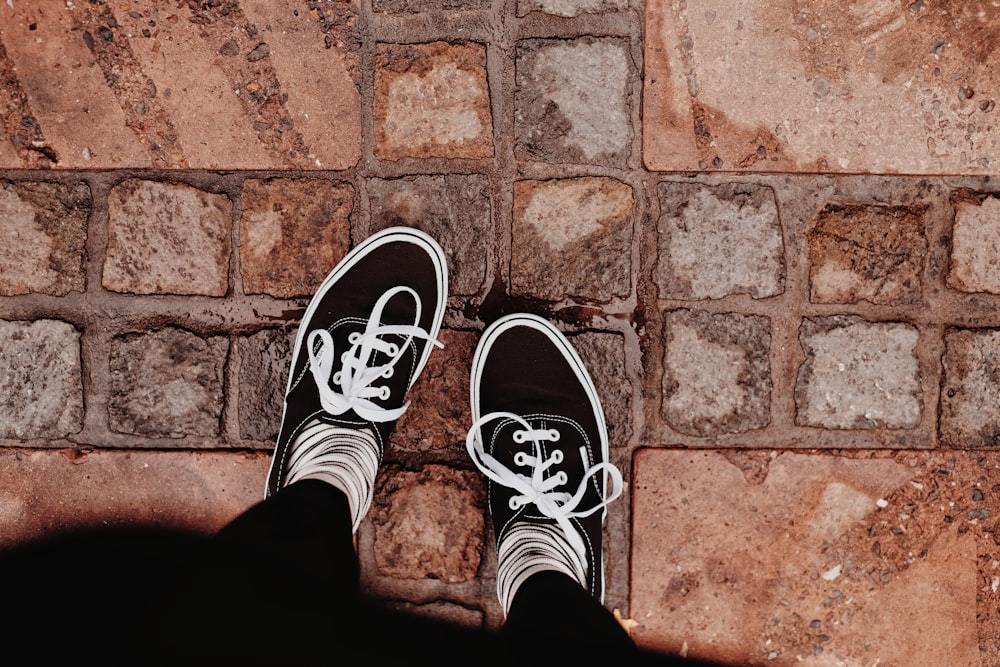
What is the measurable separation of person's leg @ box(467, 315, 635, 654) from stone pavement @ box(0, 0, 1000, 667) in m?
0.09

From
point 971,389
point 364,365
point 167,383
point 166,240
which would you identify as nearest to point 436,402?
point 364,365

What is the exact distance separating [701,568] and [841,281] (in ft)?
3.45

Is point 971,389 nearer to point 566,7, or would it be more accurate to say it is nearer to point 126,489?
point 566,7

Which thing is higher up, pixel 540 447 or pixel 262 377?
pixel 262 377

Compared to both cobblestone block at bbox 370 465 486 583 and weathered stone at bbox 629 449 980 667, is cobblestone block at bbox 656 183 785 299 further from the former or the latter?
cobblestone block at bbox 370 465 486 583

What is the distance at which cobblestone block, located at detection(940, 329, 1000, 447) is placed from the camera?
1915 millimetres

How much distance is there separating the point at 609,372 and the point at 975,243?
126cm

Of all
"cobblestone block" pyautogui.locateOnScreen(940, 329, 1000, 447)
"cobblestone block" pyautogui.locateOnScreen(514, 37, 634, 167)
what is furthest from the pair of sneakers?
"cobblestone block" pyautogui.locateOnScreen(940, 329, 1000, 447)

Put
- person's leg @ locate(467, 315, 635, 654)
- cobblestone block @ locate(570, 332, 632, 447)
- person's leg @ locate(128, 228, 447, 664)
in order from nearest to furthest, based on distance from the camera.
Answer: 1. person's leg @ locate(128, 228, 447, 664)
2. person's leg @ locate(467, 315, 635, 654)
3. cobblestone block @ locate(570, 332, 632, 447)

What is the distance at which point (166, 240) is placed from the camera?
1931 mm

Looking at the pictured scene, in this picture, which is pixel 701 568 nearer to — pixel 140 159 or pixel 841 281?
pixel 841 281

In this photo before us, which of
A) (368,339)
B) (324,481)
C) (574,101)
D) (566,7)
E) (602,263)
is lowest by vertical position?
(324,481)

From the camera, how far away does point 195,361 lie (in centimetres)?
194

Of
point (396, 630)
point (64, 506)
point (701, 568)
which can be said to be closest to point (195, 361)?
point (64, 506)
